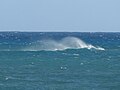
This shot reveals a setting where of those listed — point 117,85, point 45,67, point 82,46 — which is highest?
point 117,85

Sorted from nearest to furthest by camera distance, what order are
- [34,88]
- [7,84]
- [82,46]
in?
[34,88]
[7,84]
[82,46]

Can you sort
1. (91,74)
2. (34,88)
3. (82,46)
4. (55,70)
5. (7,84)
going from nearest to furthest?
(34,88)
(7,84)
(91,74)
(55,70)
(82,46)

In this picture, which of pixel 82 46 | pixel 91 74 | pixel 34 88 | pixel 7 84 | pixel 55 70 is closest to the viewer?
pixel 34 88

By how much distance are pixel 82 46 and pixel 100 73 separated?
154ft

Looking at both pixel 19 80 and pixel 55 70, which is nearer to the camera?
pixel 19 80

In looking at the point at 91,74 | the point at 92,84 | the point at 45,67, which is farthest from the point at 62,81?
the point at 45,67

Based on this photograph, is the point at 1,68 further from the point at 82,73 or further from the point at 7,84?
the point at 7,84

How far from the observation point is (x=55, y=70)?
41.8m

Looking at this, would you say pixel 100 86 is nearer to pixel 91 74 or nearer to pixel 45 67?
pixel 91 74

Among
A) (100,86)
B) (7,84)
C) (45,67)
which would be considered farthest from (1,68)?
(100,86)

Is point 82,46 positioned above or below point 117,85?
below

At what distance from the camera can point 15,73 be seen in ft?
128

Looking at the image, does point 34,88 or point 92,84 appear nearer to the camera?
point 34,88

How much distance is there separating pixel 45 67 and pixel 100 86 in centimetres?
1271
